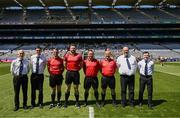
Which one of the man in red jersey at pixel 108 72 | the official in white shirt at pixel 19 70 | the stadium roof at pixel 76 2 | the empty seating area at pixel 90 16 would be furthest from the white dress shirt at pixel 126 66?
the empty seating area at pixel 90 16

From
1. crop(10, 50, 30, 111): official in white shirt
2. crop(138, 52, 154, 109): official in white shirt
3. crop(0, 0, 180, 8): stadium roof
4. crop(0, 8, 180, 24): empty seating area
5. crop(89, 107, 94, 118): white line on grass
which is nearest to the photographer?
crop(89, 107, 94, 118): white line on grass

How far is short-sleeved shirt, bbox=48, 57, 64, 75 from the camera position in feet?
38.3

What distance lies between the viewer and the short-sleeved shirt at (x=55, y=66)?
11.7 metres

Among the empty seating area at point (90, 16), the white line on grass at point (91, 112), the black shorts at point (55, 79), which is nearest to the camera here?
the white line on grass at point (91, 112)

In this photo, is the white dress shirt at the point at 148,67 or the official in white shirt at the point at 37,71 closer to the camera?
the official in white shirt at the point at 37,71

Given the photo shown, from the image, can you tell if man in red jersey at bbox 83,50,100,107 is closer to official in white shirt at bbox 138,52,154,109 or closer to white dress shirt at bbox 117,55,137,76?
white dress shirt at bbox 117,55,137,76

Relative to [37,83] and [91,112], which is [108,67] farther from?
[37,83]

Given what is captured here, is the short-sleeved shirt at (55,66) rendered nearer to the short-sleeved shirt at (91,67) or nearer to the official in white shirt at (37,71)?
the official in white shirt at (37,71)

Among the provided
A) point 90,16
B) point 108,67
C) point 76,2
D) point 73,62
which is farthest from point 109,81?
point 90,16

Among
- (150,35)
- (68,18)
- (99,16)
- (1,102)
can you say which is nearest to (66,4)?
(68,18)

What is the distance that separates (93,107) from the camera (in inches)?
453

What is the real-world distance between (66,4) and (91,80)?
5749 cm

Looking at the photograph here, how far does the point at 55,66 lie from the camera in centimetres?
1166

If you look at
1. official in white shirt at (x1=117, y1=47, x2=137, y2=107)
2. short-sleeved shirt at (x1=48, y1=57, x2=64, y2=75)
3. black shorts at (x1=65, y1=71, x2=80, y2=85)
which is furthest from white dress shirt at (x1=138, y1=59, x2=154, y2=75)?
short-sleeved shirt at (x1=48, y1=57, x2=64, y2=75)
